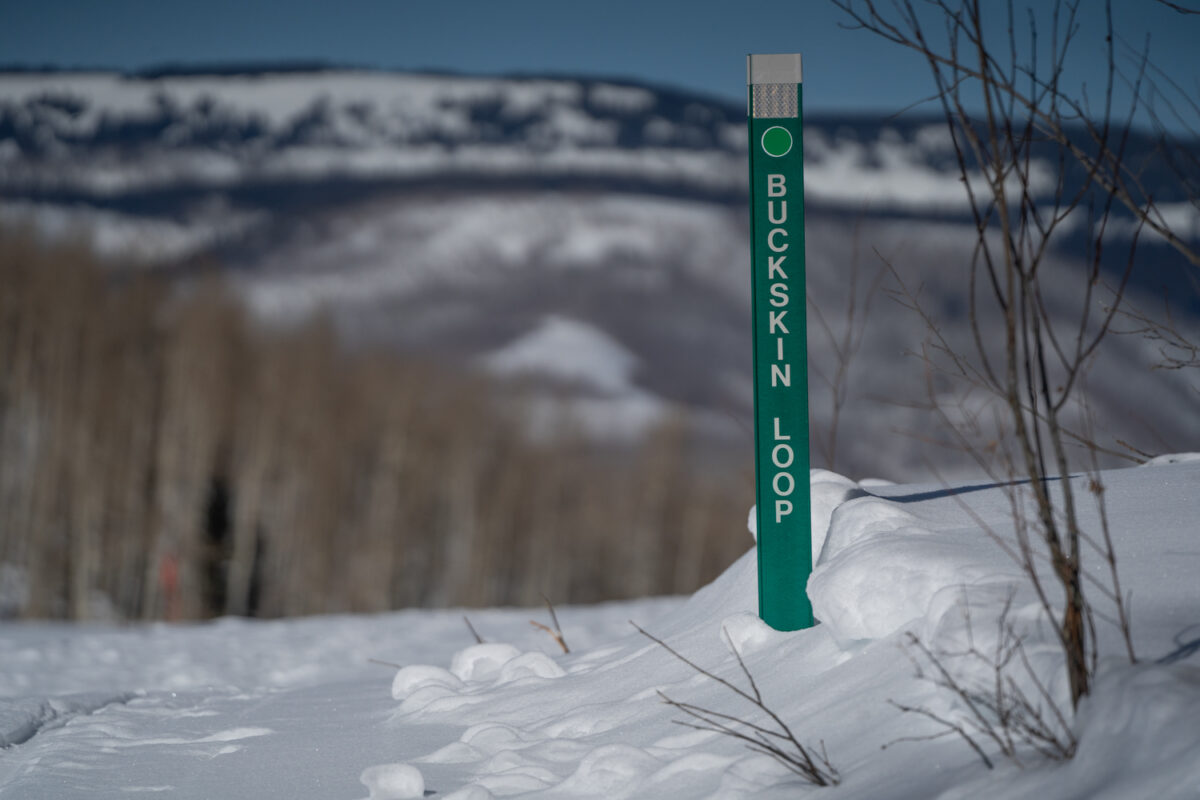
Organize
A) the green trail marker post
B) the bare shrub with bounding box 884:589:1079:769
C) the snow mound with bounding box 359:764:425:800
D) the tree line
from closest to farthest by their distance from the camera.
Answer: the bare shrub with bounding box 884:589:1079:769 < the snow mound with bounding box 359:764:425:800 < the green trail marker post < the tree line

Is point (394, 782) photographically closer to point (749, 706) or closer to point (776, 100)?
point (749, 706)

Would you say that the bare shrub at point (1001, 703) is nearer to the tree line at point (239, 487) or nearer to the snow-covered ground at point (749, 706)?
the snow-covered ground at point (749, 706)

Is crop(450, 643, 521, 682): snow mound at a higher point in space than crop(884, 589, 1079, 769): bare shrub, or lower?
lower

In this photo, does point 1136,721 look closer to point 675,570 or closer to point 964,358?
point 964,358

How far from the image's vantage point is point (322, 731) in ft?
11.1

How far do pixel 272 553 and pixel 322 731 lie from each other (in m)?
16.8

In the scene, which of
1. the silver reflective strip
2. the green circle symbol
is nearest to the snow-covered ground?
the green circle symbol

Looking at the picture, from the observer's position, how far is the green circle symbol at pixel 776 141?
302 cm

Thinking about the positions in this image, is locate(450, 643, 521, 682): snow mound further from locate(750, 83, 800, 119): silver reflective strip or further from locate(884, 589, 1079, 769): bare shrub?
locate(750, 83, 800, 119): silver reflective strip

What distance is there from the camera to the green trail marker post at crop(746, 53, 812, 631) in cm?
299

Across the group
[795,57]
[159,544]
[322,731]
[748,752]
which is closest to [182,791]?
[322,731]

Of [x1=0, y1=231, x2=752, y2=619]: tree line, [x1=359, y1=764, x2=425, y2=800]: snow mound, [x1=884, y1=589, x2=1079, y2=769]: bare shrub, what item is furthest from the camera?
[x1=0, y1=231, x2=752, y2=619]: tree line

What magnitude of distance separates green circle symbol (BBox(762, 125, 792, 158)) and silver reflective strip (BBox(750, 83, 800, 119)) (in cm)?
5

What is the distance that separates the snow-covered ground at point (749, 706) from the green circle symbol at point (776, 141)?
46.3 inches
